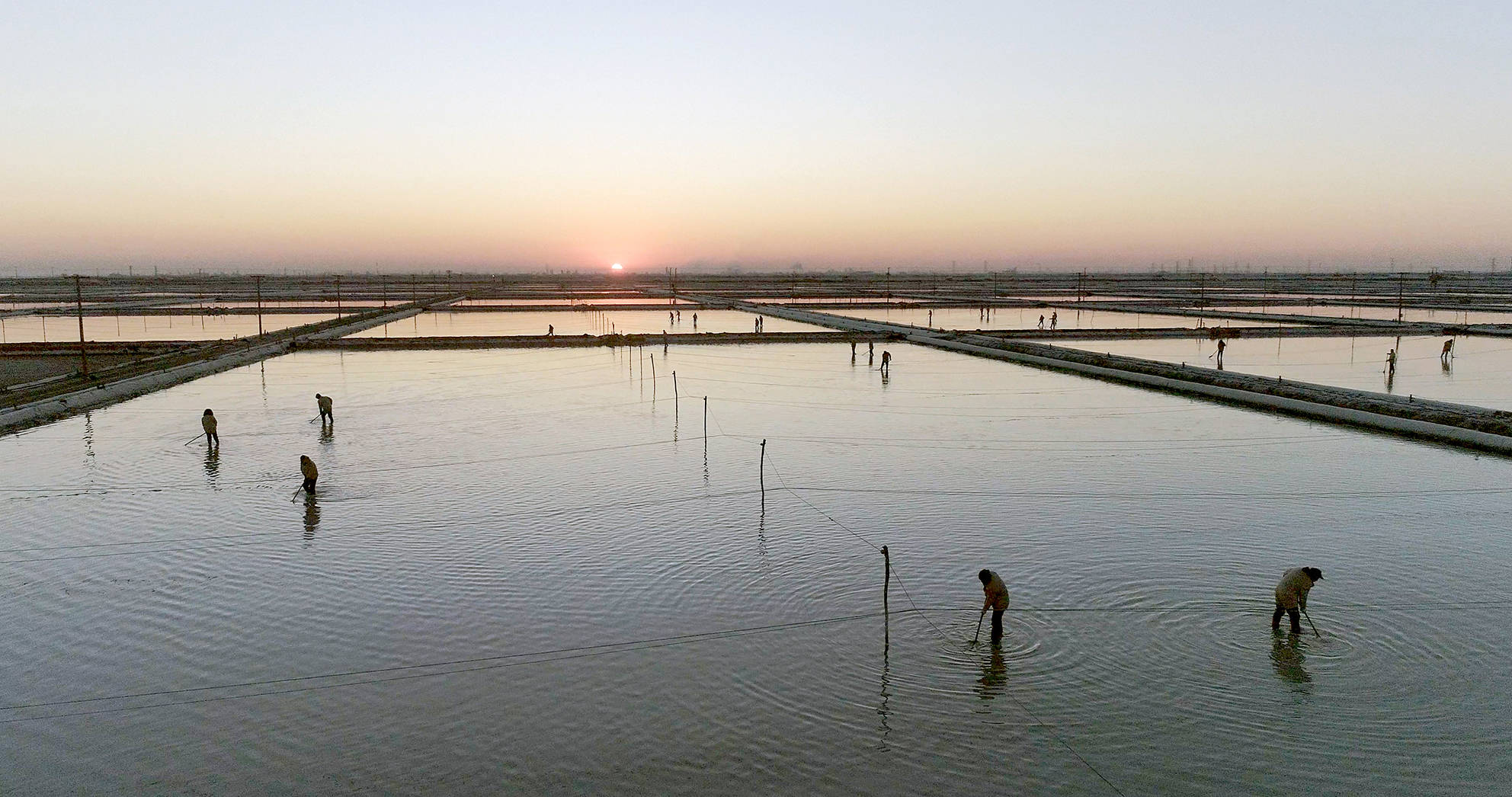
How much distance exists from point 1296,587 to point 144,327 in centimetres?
3971

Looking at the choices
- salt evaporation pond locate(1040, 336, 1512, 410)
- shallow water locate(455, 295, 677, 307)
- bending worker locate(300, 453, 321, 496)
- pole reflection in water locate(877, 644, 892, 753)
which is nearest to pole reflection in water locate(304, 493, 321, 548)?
bending worker locate(300, 453, 321, 496)

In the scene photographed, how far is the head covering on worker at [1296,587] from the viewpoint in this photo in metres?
6.39

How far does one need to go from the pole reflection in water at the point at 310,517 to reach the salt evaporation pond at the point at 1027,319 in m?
27.3

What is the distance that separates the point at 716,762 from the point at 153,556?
6.14m

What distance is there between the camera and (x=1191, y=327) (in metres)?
34.7

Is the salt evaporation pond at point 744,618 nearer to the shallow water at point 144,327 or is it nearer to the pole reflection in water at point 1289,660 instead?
the pole reflection in water at point 1289,660

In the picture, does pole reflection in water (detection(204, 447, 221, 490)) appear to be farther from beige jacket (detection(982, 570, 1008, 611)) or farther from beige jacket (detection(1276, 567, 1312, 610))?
beige jacket (detection(1276, 567, 1312, 610))

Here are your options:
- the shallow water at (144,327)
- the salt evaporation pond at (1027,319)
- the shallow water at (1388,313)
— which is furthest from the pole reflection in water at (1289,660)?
the shallow water at (1388,313)

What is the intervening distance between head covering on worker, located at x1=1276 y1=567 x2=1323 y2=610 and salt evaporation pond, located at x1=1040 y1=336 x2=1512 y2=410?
13092 millimetres

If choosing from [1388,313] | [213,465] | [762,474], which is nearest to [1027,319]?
[1388,313]

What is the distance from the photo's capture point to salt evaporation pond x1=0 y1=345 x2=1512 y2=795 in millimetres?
5172

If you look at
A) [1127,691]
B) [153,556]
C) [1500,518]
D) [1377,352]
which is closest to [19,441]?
[153,556]

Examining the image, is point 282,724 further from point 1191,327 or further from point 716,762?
point 1191,327

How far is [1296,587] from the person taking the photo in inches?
254
